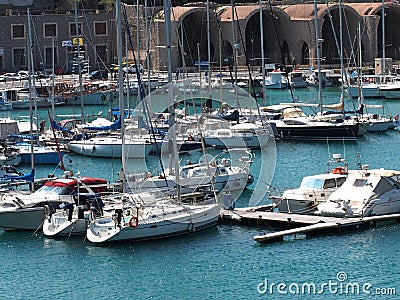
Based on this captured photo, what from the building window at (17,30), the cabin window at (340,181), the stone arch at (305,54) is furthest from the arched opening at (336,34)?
the cabin window at (340,181)

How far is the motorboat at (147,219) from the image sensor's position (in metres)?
29.3

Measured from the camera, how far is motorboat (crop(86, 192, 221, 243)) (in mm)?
29344

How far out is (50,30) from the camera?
83.6 metres

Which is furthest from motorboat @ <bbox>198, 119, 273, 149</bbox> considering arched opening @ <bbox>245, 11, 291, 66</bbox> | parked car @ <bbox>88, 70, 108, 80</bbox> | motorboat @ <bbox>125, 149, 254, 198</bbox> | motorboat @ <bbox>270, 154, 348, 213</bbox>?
arched opening @ <bbox>245, 11, 291, 66</bbox>

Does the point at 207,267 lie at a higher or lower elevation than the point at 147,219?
lower

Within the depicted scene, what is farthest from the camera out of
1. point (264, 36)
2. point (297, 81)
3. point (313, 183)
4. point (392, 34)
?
point (392, 34)

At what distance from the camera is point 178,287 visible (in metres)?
26.7

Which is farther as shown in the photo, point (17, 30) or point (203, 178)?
point (17, 30)

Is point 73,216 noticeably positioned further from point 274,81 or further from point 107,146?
point 274,81

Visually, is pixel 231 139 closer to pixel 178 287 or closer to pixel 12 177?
pixel 12 177

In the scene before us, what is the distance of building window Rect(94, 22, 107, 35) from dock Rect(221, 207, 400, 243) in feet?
174

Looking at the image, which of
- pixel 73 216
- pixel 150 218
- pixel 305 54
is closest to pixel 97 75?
pixel 305 54

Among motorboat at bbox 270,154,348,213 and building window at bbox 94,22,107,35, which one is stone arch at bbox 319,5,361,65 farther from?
motorboat at bbox 270,154,348,213

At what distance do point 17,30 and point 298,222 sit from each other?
55.9 metres
